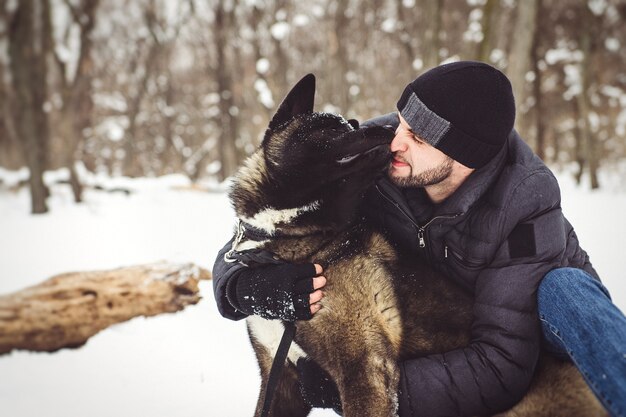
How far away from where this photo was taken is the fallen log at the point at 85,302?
291 centimetres

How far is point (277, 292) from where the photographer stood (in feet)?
5.65

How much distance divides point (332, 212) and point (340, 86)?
12.7m

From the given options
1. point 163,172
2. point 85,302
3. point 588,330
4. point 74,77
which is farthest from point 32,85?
point 163,172

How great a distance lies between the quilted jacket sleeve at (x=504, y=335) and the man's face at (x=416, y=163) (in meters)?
0.35

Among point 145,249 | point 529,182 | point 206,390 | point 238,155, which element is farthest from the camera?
point 238,155

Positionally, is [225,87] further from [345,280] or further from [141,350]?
[345,280]

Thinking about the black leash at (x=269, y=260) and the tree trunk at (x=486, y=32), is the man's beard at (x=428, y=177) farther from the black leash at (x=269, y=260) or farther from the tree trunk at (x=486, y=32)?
the tree trunk at (x=486, y=32)

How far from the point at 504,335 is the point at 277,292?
934mm

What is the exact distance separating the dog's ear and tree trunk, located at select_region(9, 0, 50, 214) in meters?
7.38

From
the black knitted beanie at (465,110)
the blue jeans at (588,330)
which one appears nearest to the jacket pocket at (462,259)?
the blue jeans at (588,330)

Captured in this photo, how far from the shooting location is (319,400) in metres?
1.82

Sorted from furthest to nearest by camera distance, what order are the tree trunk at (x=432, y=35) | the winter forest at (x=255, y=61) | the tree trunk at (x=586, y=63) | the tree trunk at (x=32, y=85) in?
the tree trunk at (x=586, y=63)
the tree trunk at (x=432, y=35)
the winter forest at (x=255, y=61)
the tree trunk at (x=32, y=85)

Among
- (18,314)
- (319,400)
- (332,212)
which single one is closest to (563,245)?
(332,212)

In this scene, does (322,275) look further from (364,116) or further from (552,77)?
(364,116)
